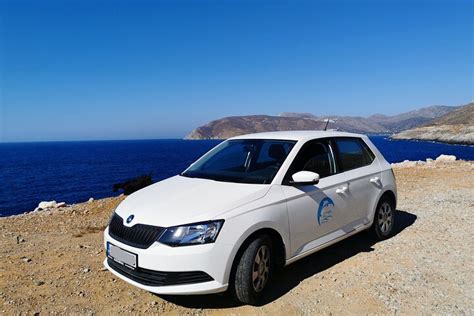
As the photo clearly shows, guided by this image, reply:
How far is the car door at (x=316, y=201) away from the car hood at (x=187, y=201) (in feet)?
1.53

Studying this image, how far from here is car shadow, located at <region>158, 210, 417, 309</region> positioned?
3703 millimetres

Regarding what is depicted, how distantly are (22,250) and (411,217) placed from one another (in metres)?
7.35

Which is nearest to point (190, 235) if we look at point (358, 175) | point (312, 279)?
point (312, 279)

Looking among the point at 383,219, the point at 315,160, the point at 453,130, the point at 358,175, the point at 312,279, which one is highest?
the point at 315,160

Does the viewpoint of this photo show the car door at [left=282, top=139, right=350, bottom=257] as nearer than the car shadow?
No

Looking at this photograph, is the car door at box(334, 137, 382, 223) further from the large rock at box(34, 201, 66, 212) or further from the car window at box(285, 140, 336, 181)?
the large rock at box(34, 201, 66, 212)

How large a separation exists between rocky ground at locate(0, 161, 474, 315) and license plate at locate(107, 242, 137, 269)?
0.52m

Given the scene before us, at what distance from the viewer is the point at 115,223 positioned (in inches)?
149

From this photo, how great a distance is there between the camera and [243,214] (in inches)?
134

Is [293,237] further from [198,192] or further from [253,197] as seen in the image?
[198,192]

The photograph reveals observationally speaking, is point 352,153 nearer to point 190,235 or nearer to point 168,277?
point 190,235

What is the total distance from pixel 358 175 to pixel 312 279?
1.72 meters

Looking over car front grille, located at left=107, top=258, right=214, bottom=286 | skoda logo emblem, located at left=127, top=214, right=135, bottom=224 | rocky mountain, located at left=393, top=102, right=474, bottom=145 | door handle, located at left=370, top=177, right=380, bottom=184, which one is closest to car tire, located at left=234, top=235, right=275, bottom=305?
car front grille, located at left=107, top=258, right=214, bottom=286

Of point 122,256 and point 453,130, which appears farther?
point 453,130
